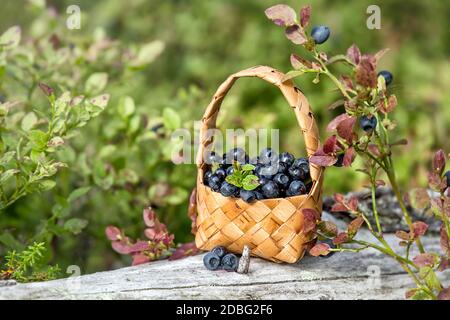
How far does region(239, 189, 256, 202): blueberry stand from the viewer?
1560 millimetres

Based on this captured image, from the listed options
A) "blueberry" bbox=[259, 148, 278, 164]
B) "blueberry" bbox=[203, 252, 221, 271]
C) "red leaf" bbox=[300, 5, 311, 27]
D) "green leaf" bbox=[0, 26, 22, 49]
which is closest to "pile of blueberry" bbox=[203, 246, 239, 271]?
"blueberry" bbox=[203, 252, 221, 271]

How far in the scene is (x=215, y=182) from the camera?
163 centimetres

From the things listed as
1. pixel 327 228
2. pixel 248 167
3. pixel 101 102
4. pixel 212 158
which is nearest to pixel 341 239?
pixel 327 228

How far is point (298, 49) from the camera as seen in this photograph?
3.43 meters

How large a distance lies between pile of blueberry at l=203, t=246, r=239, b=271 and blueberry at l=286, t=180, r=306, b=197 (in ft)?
0.66

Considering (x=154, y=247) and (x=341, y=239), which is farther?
(x=154, y=247)

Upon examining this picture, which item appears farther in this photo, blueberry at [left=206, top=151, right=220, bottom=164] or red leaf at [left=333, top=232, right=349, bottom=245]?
blueberry at [left=206, top=151, right=220, bottom=164]

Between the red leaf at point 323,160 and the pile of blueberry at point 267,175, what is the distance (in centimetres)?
9

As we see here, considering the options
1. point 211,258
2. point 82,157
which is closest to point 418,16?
point 82,157

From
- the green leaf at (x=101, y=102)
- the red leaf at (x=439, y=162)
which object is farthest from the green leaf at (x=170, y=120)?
the red leaf at (x=439, y=162)

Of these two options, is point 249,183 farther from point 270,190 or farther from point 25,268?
point 25,268

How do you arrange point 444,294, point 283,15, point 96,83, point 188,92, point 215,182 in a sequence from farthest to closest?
point 188,92
point 96,83
point 215,182
point 283,15
point 444,294

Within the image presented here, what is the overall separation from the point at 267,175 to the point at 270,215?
97 millimetres

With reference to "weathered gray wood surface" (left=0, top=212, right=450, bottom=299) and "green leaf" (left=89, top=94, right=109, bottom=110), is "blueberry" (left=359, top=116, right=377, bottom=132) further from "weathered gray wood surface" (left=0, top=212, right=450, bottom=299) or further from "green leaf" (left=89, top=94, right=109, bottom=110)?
"green leaf" (left=89, top=94, right=109, bottom=110)
